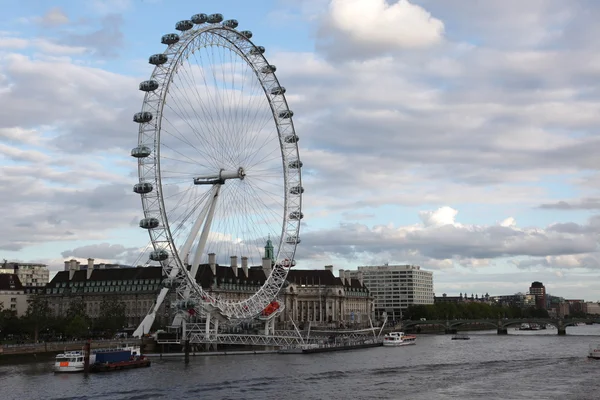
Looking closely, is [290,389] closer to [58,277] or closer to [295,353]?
[295,353]

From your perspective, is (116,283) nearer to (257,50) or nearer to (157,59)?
(257,50)

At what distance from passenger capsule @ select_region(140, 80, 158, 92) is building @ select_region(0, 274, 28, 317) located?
242ft

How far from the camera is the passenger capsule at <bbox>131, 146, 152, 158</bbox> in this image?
6906 cm

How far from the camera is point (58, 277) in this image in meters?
138

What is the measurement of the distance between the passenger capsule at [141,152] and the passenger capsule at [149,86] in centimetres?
514

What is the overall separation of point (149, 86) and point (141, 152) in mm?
5886

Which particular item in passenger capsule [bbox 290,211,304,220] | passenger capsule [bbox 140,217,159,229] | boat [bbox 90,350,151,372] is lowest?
boat [bbox 90,350,151,372]

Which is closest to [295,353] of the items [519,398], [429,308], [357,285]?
[519,398]

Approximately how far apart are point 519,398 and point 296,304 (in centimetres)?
10606

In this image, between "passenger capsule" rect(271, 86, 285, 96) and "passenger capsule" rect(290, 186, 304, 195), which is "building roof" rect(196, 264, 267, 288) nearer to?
"passenger capsule" rect(290, 186, 304, 195)

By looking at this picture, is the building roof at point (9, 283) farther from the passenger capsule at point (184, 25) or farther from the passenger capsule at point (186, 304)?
the passenger capsule at point (184, 25)

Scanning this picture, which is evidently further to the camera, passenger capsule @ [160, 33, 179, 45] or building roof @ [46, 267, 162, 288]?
building roof @ [46, 267, 162, 288]

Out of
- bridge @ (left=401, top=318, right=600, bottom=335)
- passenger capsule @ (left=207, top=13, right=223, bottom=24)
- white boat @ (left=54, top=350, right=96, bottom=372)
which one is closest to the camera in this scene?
white boat @ (left=54, top=350, right=96, bottom=372)

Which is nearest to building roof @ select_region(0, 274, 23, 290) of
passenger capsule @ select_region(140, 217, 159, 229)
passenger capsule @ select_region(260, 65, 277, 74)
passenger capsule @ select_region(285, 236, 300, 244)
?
passenger capsule @ select_region(285, 236, 300, 244)
